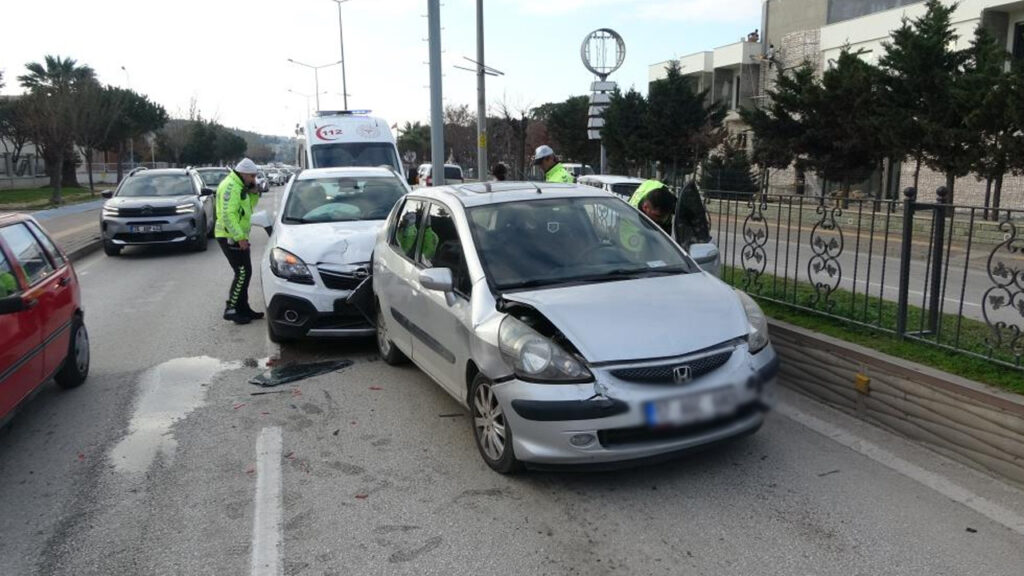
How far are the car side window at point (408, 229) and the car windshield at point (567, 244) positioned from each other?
0.80 metres

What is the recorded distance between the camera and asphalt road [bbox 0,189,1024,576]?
3.60 meters

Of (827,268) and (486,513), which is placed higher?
(827,268)

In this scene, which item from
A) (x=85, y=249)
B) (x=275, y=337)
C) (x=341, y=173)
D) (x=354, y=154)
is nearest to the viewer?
(x=275, y=337)

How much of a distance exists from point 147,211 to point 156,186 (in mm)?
1312

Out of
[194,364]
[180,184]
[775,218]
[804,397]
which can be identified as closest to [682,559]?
[804,397]

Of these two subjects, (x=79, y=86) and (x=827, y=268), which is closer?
(x=827, y=268)

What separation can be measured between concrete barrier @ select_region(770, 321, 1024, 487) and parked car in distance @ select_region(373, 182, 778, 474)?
95 centimetres

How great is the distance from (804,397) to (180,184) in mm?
14271

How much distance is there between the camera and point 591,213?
5.45 metres

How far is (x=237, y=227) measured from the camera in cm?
851

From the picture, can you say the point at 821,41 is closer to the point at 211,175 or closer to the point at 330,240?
the point at 211,175

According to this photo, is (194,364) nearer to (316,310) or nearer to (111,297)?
A: (316,310)

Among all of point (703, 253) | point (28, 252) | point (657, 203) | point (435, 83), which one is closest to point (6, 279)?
point (28, 252)

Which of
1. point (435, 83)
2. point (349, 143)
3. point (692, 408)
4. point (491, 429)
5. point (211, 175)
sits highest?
point (435, 83)
